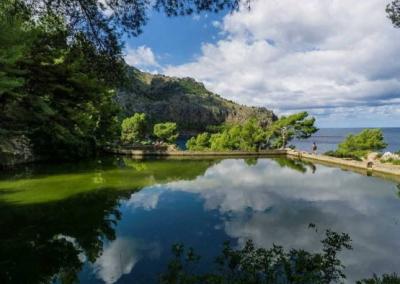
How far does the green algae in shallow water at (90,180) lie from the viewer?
1416cm

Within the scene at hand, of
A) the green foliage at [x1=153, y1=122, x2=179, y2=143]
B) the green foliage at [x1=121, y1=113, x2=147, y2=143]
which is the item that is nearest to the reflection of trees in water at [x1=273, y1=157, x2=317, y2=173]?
the green foliage at [x1=153, y1=122, x2=179, y2=143]

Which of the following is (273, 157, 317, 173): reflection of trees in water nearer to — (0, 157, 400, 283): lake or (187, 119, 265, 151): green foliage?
(0, 157, 400, 283): lake

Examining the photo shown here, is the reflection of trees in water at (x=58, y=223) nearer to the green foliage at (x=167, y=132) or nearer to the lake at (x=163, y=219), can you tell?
the lake at (x=163, y=219)

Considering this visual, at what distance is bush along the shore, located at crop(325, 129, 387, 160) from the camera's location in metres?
26.5

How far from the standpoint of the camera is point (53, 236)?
9320mm

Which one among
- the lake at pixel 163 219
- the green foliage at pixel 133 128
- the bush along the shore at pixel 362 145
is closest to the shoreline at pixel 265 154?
the bush along the shore at pixel 362 145

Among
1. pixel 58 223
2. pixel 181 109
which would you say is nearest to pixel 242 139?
pixel 58 223

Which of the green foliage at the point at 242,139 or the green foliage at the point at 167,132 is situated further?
the green foliage at the point at 167,132

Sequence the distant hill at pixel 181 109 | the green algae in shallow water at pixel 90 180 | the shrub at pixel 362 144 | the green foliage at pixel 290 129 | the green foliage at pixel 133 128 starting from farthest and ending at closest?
the distant hill at pixel 181 109, the green foliage at pixel 133 128, the green foliage at pixel 290 129, the shrub at pixel 362 144, the green algae in shallow water at pixel 90 180

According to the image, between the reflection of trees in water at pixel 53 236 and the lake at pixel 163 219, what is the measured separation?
23 millimetres

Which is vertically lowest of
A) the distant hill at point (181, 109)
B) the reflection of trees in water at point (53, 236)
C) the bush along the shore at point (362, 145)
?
the reflection of trees in water at point (53, 236)

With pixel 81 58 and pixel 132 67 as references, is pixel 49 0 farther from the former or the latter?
pixel 132 67

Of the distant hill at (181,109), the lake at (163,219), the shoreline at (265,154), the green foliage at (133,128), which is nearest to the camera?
the lake at (163,219)

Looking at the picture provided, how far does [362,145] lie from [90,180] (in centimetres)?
1946
